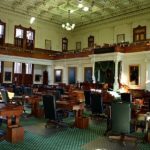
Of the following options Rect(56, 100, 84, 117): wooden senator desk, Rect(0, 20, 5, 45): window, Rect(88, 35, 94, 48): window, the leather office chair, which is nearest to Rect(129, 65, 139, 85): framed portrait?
the leather office chair

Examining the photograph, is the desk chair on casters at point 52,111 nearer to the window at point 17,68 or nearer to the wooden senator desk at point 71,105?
the wooden senator desk at point 71,105

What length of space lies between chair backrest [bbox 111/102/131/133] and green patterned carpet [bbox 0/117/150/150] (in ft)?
1.36

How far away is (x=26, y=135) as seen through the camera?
18.9 feet

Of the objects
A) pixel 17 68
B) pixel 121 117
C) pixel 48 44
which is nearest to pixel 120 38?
pixel 48 44

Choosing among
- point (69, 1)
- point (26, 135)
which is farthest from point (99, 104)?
point (69, 1)

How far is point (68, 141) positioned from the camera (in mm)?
5293

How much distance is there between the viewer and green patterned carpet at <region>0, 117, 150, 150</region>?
15.9ft

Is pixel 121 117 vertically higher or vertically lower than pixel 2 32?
lower

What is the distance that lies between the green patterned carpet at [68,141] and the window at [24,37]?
13.9 m

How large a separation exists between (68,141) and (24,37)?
15.8 meters

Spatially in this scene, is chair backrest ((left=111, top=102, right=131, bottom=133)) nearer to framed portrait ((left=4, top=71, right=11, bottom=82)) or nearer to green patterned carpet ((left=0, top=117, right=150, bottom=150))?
green patterned carpet ((left=0, top=117, right=150, bottom=150))

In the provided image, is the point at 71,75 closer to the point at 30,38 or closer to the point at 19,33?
the point at 30,38

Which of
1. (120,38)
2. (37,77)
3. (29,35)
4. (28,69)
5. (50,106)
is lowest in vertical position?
(50,106)

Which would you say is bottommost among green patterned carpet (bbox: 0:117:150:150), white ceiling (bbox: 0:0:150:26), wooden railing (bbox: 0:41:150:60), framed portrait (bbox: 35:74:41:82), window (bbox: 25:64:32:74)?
green patterned carpet (bbox: 0:117:150:150)
